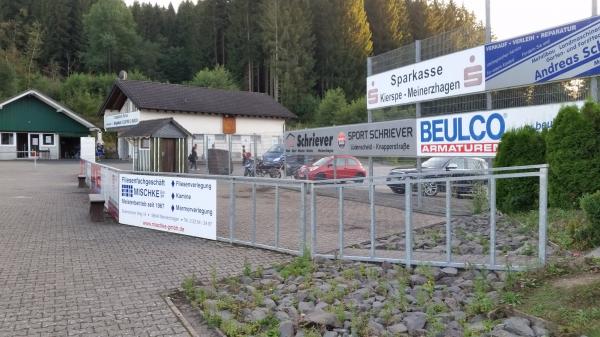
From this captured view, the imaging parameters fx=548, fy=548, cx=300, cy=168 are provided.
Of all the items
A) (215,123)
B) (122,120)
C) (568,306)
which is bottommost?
(568,306)

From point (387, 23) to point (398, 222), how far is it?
232ft

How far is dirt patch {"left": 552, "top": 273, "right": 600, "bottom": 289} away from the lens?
5289 mm

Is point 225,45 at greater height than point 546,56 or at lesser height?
greater

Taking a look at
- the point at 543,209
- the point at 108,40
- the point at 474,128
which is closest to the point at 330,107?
the point at 108,40

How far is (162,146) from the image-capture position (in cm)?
2550

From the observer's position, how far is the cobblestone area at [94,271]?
553 cm

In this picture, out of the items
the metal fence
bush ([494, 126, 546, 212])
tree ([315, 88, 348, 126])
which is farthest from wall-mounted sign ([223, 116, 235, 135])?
bush ([494, 126, 546, 212])

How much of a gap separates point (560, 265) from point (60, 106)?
168 feet

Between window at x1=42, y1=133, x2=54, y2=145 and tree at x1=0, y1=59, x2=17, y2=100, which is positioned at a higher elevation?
tree at x1=0, y1=59, x2=17, y2=100

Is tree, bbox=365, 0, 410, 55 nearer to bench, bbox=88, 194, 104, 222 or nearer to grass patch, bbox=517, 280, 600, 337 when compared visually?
bench, bbox=88, 194, 104, 222

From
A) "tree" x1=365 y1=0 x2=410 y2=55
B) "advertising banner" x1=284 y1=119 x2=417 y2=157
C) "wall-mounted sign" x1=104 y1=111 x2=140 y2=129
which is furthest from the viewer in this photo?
"tree" x1=365 y1=0 x2=410 y2=55

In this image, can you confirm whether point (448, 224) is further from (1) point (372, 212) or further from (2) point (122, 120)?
(2) point (122, 120)

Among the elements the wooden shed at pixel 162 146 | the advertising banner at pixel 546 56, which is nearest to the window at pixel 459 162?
the advertising banner at pixel 546 56

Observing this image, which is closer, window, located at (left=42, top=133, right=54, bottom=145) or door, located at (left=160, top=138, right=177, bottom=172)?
door, located at (left=160, top=138, right=177, bottom=172)
